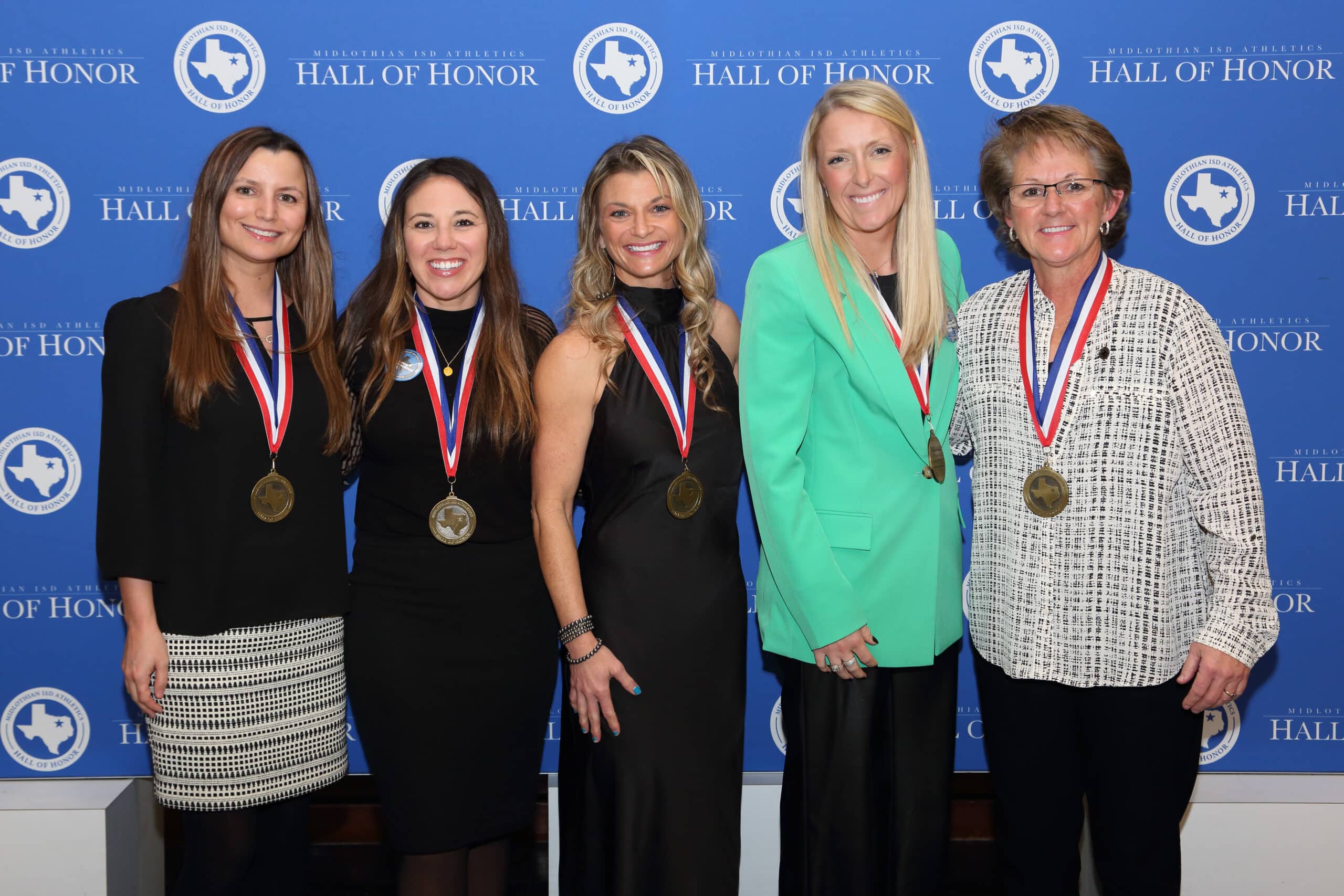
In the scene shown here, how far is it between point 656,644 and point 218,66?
2198 millimetres

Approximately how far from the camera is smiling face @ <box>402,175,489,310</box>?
240cm

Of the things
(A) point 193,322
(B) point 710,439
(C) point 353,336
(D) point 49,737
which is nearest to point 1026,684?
(B) point 710,439

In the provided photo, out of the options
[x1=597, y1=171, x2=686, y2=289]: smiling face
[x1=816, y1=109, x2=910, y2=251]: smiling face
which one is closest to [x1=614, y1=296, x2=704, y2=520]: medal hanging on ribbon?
[x1=597, y1=171, x2=686, y2=289]: smiling face

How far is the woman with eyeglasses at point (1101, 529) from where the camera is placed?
2057 millimetres

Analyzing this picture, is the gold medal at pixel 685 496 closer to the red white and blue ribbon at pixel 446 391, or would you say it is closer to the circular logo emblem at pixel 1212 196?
the red white and blue ribbon at pixel 446 391

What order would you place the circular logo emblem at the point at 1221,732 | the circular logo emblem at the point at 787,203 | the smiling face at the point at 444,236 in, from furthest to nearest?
the circular logo emblem at the point at 1221,732 < the circular logo emblem at the point at 787,203 < the smiling face at the point at 444,236

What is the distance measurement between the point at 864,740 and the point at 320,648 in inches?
50.5

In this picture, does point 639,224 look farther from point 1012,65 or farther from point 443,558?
point 1012,65

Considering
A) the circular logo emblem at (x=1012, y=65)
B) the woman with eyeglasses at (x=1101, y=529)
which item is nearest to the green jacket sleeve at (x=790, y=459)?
the woman with eyeglasses at (x=1101, y=529)

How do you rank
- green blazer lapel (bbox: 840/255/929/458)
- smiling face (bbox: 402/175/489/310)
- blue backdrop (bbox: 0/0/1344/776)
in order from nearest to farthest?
green blazer lapel (bbox: 840/255/929/458) → smiling face (bbox: 402/175/489/310) → blue backdrop (bbox: 0/0/1344/776)

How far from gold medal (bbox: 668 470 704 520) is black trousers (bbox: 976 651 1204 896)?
77 cm

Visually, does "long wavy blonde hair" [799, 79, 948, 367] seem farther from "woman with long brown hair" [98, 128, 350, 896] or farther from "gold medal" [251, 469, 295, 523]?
"gold medal" [251, 469, 295, 523]

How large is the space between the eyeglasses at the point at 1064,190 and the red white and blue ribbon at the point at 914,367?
37cm

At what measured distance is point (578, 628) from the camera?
90.5 inches
